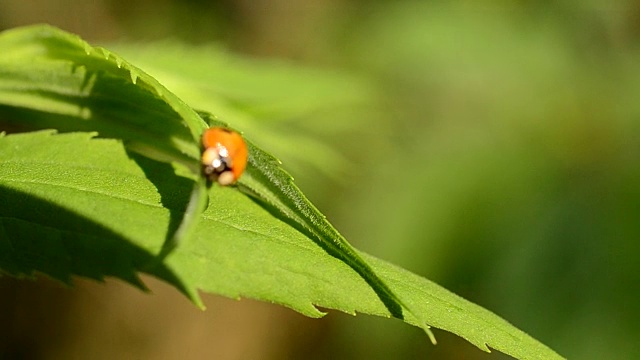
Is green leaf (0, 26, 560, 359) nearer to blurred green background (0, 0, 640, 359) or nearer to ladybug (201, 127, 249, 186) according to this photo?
ladybug (201, 127, 249, 186)

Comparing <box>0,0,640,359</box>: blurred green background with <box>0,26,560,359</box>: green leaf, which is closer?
<box>0,26,560,359</box>: green leaf

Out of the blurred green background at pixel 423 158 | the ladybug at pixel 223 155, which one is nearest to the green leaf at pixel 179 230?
the ladybug at pixel 223 155

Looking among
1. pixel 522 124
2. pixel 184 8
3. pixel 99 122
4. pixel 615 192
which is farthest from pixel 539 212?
pixel 184 8

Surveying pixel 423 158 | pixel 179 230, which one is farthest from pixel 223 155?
pixel 423 158

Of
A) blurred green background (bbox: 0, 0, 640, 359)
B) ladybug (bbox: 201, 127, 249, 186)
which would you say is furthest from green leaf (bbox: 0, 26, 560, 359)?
blurred green background (bbox: 0, 0, 640, 359)

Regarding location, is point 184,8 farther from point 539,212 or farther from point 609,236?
point 609,236

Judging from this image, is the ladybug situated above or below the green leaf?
above

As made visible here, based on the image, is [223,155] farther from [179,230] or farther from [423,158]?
[423,158]
